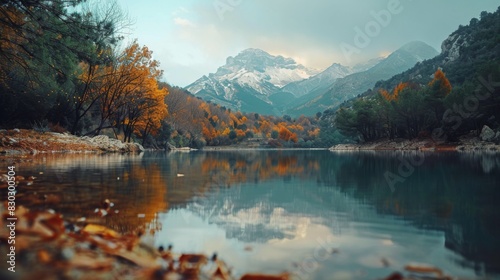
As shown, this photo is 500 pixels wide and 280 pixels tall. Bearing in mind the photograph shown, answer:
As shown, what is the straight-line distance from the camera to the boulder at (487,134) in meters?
49.6

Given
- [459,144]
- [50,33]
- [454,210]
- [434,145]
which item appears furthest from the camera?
[434,145]

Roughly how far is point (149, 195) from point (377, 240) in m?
5.13

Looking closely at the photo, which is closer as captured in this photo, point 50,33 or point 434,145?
point 50,33

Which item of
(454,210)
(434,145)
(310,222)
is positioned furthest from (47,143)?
(434,145)

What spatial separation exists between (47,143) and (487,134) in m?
53.0

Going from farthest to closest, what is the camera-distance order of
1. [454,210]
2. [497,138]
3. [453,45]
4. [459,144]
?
[453,45], [459,144], [497,138], [454,210]

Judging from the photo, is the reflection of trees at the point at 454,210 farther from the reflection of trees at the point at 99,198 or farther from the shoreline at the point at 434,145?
the shoreline at the point at 434,145

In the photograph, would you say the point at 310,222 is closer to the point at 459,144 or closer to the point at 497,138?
the point at 497,138

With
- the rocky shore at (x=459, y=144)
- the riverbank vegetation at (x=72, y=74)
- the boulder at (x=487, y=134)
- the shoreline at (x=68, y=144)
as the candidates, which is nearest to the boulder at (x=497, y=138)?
the rocky shore at (x=459, y=144)

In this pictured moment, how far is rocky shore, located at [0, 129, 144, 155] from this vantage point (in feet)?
74.8

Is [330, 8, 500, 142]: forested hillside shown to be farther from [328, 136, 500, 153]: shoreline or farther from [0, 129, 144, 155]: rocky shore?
[0, 129, 144, 155]: rocky shore

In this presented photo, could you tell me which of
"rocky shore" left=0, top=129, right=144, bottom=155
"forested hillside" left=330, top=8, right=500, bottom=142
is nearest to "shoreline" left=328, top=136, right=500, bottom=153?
"forested hillside" left=330, top=8, right=500, bottom=142

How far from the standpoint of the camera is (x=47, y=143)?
2755 centimetres

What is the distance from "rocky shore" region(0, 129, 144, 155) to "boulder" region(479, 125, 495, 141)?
4742 centimetres
